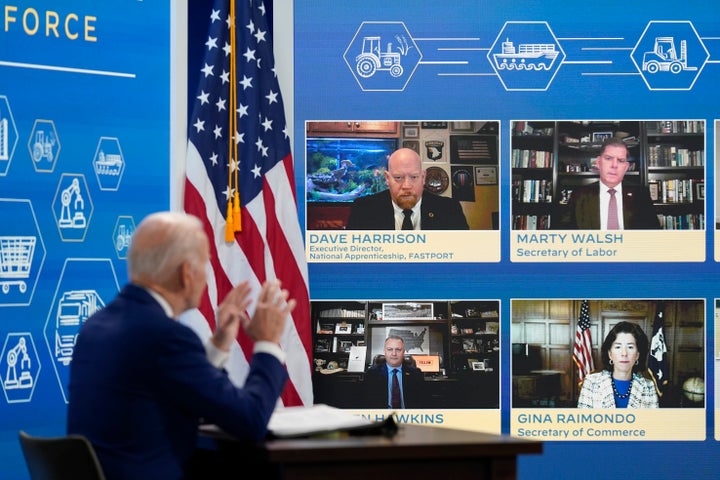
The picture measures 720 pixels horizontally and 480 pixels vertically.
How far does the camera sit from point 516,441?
246 centimetres

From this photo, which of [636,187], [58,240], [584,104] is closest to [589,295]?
[636,187]

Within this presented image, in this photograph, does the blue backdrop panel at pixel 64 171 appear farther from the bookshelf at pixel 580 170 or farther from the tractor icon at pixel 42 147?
the bookshelf at pixel 580 170

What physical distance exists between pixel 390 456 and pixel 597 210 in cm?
274

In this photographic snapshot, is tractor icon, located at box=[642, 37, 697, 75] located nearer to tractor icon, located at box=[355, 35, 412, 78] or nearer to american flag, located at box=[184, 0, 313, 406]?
tractor icon, located at box=[355, 35, 412, 78]

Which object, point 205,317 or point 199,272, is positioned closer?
point 199,272

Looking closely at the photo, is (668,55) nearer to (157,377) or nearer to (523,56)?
(523,56)

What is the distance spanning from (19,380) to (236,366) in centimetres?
99

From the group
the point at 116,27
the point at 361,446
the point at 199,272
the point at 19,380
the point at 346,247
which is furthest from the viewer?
the point at 346,247

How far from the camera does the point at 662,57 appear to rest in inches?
192

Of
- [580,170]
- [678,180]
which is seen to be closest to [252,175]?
[580,170]

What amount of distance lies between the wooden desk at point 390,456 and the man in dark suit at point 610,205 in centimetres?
244

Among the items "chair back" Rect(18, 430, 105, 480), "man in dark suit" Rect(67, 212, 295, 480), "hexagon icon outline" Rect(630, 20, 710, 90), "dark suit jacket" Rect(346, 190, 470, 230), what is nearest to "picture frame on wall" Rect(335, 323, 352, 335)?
"dark suit jacket" Rect(346, 190, 470, 230)

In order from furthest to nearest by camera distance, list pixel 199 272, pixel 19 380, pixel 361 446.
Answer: pixel 19 380 < pixel 199 272 < pixel 361 446

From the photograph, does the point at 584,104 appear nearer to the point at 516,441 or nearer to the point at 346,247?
the point at 346,247
